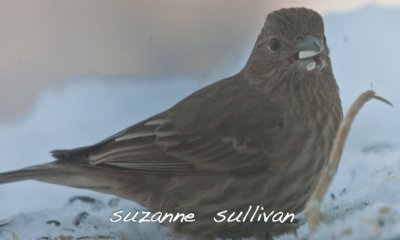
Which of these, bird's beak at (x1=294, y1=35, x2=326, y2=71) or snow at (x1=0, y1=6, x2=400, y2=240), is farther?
snow at (x1=0, y1=6, x2=400, y2=240)

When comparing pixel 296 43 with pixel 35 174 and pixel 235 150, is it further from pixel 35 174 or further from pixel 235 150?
pixel 35 174

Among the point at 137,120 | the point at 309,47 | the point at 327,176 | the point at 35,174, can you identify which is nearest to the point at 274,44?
the point at 309,47

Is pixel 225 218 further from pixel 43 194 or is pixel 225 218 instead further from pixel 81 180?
pixel 43 194

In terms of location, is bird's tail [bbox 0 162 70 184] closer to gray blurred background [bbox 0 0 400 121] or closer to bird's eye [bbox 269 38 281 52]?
bird's eye [bbox 269 38 281 52]

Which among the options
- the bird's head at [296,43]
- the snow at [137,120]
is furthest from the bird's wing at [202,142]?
the snow at [137,120]

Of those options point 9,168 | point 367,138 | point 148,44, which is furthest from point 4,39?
point 367,138

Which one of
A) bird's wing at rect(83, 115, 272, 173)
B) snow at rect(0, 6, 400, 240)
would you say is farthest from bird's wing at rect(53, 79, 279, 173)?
snow at rect(0, 6, 400, 240)
